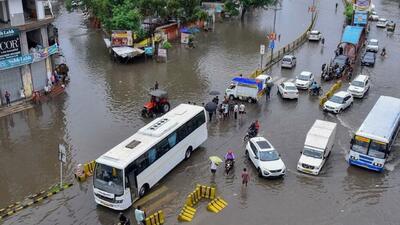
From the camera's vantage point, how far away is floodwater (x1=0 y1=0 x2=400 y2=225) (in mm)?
21953

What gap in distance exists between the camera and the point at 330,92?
1485 inches

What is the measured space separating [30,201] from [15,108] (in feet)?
45.5

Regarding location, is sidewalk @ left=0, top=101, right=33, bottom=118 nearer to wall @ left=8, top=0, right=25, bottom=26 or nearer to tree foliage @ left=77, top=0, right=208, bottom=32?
wall @ left=8, top=0, right=25, bottom=26

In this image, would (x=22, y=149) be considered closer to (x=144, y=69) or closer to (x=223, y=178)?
(x=223, y=178)

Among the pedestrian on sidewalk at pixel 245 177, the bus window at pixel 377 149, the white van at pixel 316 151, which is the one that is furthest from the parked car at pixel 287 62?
the pedestrian on sidewalk at pixel 245 177

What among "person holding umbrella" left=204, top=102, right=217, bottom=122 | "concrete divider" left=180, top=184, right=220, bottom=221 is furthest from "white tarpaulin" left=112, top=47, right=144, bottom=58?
"concrete divider" left=180, top=184, right=220, bottom=221

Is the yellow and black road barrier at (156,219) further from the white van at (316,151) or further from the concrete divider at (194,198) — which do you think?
the white van at (316,151)

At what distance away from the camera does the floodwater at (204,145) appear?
22.0 metres

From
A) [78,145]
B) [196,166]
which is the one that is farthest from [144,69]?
[196,166]

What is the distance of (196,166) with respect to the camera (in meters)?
26.3

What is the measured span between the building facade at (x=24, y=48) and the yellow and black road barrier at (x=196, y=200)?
19.1 meters

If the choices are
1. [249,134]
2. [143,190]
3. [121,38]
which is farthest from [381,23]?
[143,190]

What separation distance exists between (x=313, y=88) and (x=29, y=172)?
946 inches

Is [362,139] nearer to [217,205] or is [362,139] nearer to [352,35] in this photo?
[217,205]
